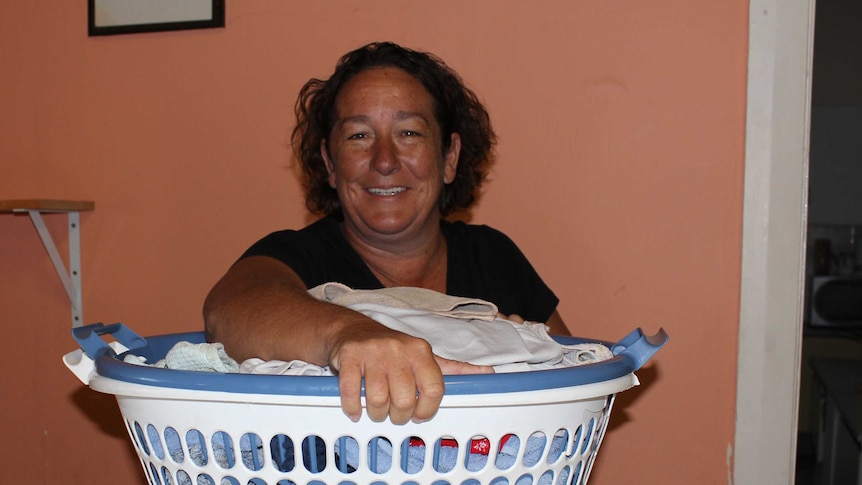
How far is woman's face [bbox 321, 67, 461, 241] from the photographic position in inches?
49.6

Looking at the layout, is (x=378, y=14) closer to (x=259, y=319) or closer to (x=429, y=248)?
(x=429, y=248)

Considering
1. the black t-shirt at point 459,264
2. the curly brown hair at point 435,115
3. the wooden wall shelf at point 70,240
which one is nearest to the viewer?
the black t-shirt at point 459,264

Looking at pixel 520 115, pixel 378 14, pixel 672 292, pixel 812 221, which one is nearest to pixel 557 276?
pixel 672 292

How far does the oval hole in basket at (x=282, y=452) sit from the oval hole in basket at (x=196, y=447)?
72 millimetres

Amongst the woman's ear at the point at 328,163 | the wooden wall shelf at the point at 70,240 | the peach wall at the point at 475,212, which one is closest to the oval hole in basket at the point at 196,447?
the woman's ear at the point at 328,163

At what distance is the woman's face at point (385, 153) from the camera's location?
4.13 feet

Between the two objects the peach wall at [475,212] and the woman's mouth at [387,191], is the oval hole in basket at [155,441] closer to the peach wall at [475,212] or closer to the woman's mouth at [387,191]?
the woman's mouth at [387,191]

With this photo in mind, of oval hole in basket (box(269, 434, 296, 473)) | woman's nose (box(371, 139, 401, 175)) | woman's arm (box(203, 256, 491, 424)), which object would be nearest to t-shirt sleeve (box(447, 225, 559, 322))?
woman's nose (box(371, 139, 401, 175))

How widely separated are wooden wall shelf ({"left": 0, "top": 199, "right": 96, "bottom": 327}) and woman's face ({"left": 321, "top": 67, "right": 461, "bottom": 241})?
0.77 metres

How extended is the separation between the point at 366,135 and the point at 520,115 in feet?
1.51

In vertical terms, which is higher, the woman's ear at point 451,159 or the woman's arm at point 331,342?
the woman's ear at point 451,159

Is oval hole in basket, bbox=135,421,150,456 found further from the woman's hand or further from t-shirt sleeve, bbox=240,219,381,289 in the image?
t-shirt sleeve, bbox=240,219,381,289

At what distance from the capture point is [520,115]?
1612mm

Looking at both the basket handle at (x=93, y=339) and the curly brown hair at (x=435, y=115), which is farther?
the curly brown hair at (x=435, y=115)
